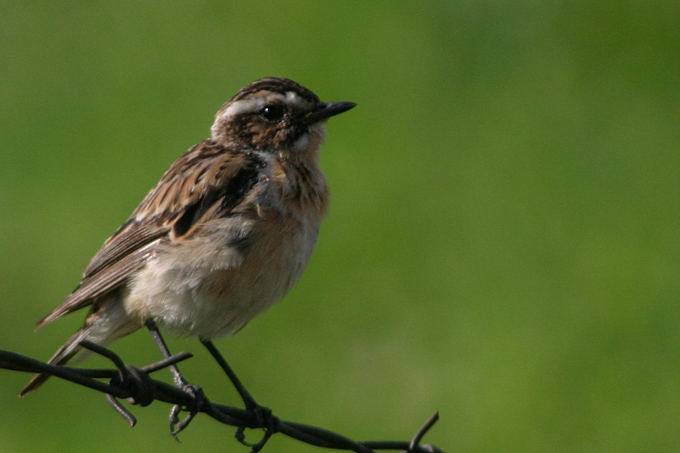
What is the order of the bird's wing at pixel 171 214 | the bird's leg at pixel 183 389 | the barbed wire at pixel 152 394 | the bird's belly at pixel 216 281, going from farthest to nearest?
the bird's wing at pixel 171 214 → the bird's belly at pixel 216 281 → the bird's leg at pixel 183 389 → the barbed wire at pixel 152 394

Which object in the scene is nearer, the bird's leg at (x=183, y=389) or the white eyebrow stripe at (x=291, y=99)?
the bird's leg at (x=183, y=389)

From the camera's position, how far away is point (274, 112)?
24.1 feet

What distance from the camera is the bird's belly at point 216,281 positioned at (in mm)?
6473

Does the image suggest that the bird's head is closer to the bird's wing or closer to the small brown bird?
the small brown bird

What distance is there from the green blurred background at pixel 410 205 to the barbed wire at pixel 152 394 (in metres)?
3.47

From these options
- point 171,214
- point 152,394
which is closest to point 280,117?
point 171,214

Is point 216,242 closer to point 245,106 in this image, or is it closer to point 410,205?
point 245,106

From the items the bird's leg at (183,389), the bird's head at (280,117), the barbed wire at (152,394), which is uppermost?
→ the bird's head at (280,117)

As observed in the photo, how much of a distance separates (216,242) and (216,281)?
0.23m

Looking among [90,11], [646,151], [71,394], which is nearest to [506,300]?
[646,151]

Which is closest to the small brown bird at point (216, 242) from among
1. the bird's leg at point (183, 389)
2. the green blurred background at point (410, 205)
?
the bird's leg at point (183, 389)

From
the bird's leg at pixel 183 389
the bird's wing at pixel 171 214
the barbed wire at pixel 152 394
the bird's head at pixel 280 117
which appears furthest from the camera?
the bird's head at pixel 280 117

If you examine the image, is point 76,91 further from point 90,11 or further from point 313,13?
point 313,13

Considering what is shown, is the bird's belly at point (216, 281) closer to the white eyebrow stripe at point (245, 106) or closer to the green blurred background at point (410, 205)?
the white eyebrow stripe at point (245, 106)
